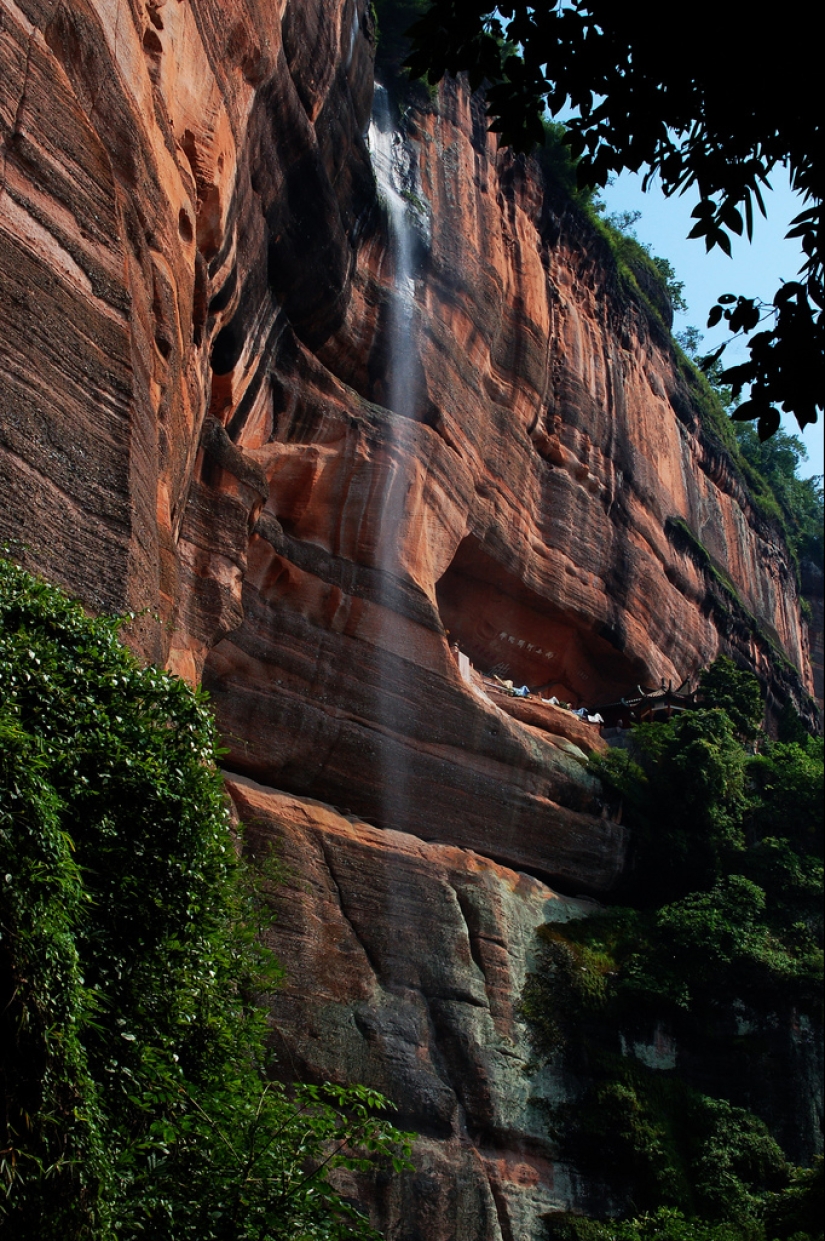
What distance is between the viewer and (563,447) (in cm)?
2358

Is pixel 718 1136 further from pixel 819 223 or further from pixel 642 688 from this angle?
pixel 819 223

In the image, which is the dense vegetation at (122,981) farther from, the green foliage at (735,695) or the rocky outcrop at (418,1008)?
the green foliage at (735,695)

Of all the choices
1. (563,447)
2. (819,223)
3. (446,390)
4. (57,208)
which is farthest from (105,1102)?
(563,447)

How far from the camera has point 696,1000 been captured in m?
17.7

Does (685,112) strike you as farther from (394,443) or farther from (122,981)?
(394,443)

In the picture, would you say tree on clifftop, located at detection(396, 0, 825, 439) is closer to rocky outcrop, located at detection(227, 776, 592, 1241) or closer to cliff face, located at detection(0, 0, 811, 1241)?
cliff face, located at detection(0, 0, 811, 1241)

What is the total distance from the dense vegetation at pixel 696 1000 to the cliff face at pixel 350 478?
83 centimetres

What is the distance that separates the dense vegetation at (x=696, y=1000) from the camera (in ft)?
49.2

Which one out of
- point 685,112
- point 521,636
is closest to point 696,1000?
point 521,636

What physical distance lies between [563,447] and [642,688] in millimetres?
5088

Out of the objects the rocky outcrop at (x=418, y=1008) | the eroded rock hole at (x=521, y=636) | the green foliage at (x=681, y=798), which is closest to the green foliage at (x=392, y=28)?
the eroded rock hole at (x=521, y=636)

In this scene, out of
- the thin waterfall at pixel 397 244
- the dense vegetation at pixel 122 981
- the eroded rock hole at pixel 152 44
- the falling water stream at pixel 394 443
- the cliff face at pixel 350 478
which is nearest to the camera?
the dense vegetation at pixel 122 981

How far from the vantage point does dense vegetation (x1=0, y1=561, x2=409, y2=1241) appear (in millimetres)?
5664

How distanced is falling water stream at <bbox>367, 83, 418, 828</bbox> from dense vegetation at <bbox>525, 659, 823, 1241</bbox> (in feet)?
11.0
